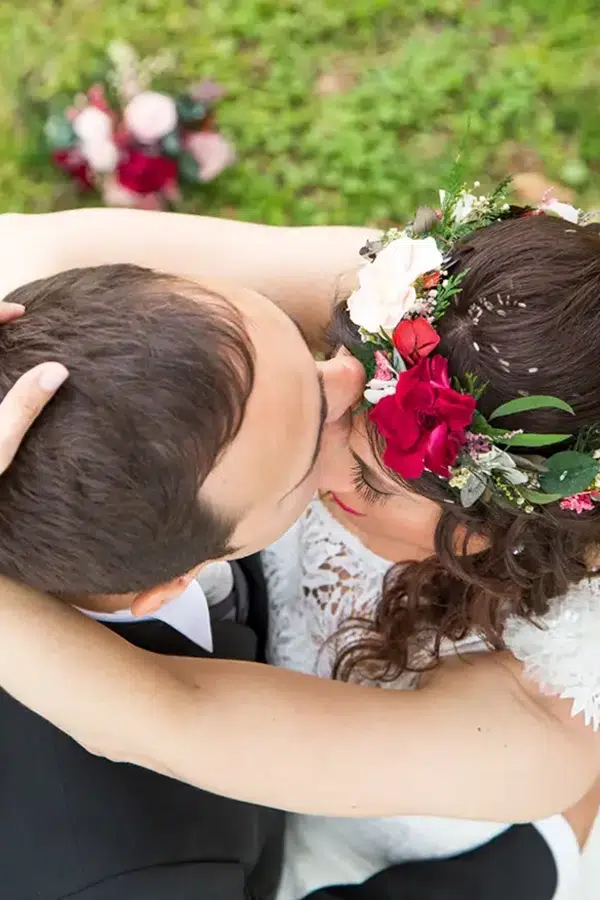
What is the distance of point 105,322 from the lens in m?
0.86

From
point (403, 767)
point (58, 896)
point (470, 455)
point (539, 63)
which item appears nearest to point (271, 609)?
point (403, 767)

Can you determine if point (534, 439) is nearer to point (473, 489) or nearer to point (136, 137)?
point (473, 489)

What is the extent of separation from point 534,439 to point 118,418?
43 cm

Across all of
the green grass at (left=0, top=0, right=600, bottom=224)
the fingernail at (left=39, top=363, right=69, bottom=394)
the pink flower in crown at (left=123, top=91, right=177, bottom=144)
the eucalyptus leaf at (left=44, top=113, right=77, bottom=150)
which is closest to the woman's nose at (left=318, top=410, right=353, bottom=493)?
the fingernail at (left=39, top=363, right=69, bottom=394)

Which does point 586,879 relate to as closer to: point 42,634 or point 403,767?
point 403,767

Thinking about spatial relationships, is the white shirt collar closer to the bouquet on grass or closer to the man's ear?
the man's ear

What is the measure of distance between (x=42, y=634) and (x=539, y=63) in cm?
184

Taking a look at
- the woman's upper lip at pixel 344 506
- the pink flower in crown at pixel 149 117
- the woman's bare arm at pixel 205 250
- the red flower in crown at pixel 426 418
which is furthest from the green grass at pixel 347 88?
the red flower in crown at pixel 426 418

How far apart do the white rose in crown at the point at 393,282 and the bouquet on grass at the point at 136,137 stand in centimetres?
125

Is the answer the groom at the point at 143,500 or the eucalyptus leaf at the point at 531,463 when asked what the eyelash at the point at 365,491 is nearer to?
the groom at the point at 143,500

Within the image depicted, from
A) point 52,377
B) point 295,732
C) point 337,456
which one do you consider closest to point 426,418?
point 337,456

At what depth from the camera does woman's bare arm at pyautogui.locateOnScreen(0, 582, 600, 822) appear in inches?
45.1

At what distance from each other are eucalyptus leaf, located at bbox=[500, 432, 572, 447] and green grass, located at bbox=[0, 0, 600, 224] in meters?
1.33

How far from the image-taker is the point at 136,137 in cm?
208
